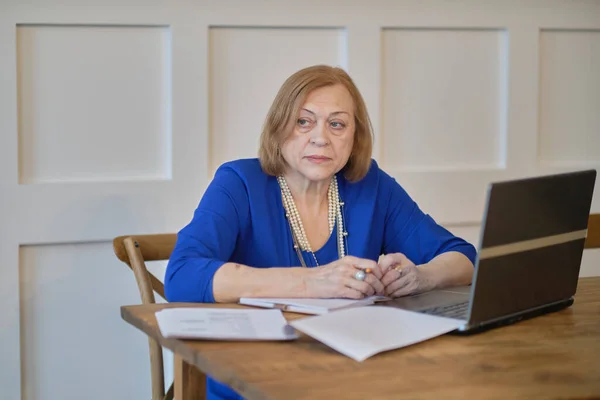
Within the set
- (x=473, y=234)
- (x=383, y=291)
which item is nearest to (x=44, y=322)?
(x=383, y=291)

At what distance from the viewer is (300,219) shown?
2094 mm

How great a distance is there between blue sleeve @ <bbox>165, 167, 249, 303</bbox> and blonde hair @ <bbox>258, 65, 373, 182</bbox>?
11cm

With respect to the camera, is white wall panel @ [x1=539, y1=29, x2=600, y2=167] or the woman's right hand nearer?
the woman's right hand

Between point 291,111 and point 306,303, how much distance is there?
643 mm

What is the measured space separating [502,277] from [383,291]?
0.41 meters

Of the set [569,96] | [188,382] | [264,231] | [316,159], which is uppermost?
[569,96]

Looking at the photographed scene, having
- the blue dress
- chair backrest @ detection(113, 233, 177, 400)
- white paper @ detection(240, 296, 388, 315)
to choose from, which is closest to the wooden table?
white paper @ detection(240, 296, 388, 315)

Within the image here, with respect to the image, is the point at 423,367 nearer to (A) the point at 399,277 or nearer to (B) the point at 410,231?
(A) the point at 399,277

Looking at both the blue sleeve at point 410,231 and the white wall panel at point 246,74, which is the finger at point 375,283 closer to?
the blue sleeve at point 410,231

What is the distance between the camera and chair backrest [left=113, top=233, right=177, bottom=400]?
6.64 feet

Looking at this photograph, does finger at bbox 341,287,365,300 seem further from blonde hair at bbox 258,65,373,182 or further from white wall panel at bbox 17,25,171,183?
white wall panel at bbox 17,25,171,183

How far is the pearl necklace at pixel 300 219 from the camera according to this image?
2068 mm

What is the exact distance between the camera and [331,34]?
106 inches

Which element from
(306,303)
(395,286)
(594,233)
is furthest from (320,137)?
(594,233)
